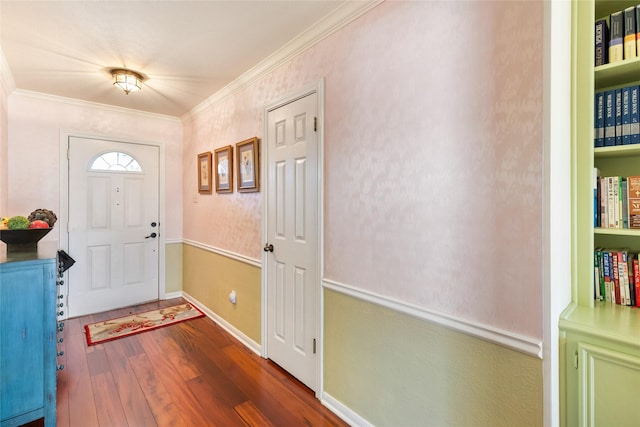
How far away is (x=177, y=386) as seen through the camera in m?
2.13

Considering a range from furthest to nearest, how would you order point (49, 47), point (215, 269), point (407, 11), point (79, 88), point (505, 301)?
point (215, 269), point (79, 88), point (49, 47), point (407, 11), point (505, 301)

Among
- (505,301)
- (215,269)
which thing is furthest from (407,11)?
(215,269)

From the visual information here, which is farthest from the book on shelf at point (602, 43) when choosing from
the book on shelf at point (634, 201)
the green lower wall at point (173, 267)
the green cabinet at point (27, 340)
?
the green lower wall at point (173, 267)

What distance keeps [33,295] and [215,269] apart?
1778 millimetres

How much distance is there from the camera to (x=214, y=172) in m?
3.33

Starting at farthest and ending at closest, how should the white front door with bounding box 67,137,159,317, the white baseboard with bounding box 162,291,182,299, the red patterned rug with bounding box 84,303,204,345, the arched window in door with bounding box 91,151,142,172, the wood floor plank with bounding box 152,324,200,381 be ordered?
the white baseboard with bounding box 162,291,182,299
the arched window in door with bounding box 91,151,142,172
the white front door with bounding box 67,137,159,317
the red patterned rug with bounding box 84,303,204,345
the wood floor plank with bounding box 152,324,200,381

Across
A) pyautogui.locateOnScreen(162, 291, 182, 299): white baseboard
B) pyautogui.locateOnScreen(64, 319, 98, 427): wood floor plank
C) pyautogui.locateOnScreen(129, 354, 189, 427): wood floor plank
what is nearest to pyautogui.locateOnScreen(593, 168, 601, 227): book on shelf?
pyautogui.locateOnScreen(129, 354, 189, 427): wood floor plank

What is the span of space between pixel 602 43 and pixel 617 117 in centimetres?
31

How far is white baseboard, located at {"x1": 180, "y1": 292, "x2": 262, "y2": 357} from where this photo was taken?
2645mm

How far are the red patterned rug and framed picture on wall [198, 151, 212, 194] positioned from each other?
1443 millimetres

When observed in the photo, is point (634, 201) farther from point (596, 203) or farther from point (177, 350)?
point (177, 350)

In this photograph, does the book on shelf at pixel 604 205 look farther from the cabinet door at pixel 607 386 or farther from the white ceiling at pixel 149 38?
the white ceiling at pixel 149 38

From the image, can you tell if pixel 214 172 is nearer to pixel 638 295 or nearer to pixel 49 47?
pixel 49 47

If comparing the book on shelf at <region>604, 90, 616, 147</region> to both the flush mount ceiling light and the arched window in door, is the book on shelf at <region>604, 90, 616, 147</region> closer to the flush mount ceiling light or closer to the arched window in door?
the flush mount ceiling light
